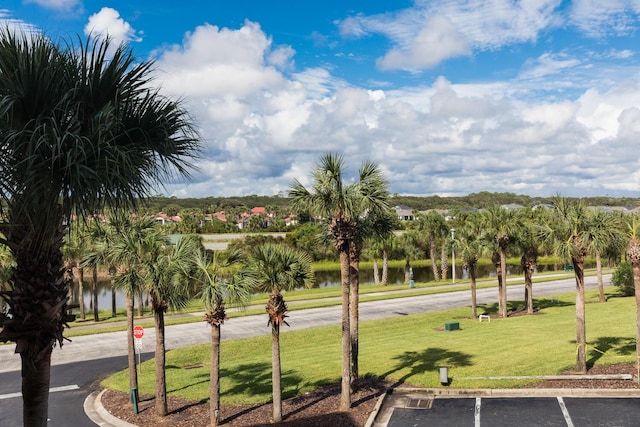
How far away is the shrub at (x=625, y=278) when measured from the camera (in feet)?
133

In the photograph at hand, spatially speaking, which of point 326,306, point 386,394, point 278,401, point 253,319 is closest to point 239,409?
point 278,401

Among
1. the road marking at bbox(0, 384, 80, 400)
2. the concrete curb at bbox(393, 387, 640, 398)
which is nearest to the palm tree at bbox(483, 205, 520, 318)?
the concrete curb at bbox(393, 387, 640, 398)

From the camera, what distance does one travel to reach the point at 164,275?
1642 centimetres

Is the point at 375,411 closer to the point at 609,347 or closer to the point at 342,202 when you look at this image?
the point at 342,202

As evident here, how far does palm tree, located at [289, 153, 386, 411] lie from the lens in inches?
628

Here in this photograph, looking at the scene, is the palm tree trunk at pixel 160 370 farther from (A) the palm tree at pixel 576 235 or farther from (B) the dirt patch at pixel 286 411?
(A) the palm tree at pixel 576 235

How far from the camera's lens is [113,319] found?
128 feet

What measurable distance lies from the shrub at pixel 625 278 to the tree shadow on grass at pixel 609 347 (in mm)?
20353

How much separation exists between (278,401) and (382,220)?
717 cm

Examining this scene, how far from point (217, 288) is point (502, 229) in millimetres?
23695

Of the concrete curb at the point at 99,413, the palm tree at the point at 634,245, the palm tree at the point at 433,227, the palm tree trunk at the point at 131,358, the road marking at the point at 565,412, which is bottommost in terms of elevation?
the concrete curb at the point at 99,413

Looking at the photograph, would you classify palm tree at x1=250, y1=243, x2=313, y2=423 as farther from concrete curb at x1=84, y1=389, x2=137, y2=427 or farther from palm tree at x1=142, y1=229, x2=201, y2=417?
concrete curb at x1=84, y1=389, x2=137, y2=427

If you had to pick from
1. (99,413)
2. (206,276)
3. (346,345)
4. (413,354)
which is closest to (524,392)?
(346,345)

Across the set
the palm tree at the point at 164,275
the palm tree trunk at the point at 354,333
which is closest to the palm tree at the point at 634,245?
the palm tree trunk at the point at 354,333
